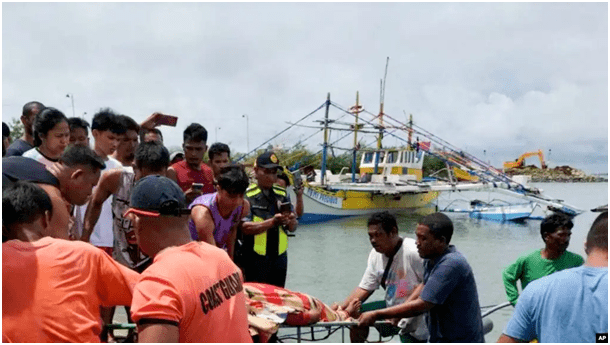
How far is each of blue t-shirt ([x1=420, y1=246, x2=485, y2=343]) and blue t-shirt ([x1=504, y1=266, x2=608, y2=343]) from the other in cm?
96

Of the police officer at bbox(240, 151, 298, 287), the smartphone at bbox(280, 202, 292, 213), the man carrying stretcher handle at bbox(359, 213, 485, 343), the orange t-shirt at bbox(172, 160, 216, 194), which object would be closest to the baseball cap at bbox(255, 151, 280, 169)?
the police officer at bbox(240, 151, 298, 287)

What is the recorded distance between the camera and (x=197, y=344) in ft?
6.76

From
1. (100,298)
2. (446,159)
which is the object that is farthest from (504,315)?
(446,159)

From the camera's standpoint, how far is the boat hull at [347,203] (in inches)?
1476

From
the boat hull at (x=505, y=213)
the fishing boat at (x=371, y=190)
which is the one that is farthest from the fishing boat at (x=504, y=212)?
the fishing boat at (x=371, y=190)

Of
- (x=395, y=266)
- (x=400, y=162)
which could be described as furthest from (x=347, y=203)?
(x=395, y=266)

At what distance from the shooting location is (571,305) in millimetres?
2707

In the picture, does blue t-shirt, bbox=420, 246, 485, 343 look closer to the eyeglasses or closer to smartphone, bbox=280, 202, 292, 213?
smartphone, bbox=280, 202, 292, 213

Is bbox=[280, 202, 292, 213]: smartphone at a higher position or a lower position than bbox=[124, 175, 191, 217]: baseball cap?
lower

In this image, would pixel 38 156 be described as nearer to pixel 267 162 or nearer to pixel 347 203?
pixel 267 162

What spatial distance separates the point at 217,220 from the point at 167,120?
7.34 ft

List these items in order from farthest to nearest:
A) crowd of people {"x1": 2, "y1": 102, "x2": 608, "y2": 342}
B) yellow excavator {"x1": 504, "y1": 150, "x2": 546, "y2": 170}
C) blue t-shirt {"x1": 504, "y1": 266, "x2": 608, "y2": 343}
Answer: yellow excavator {"x1": 504, "y1": 150, "x2": 546, "y2": 170}
blue t-shirt {"x1": 504, "y1": 266, "x2": 608, "y2": 343}
crowd of people {"x1": 2, "y1": 102, "x2": 608, "y2": 342}

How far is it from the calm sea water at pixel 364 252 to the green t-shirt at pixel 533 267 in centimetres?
308

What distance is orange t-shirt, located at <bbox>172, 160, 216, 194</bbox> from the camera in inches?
211
